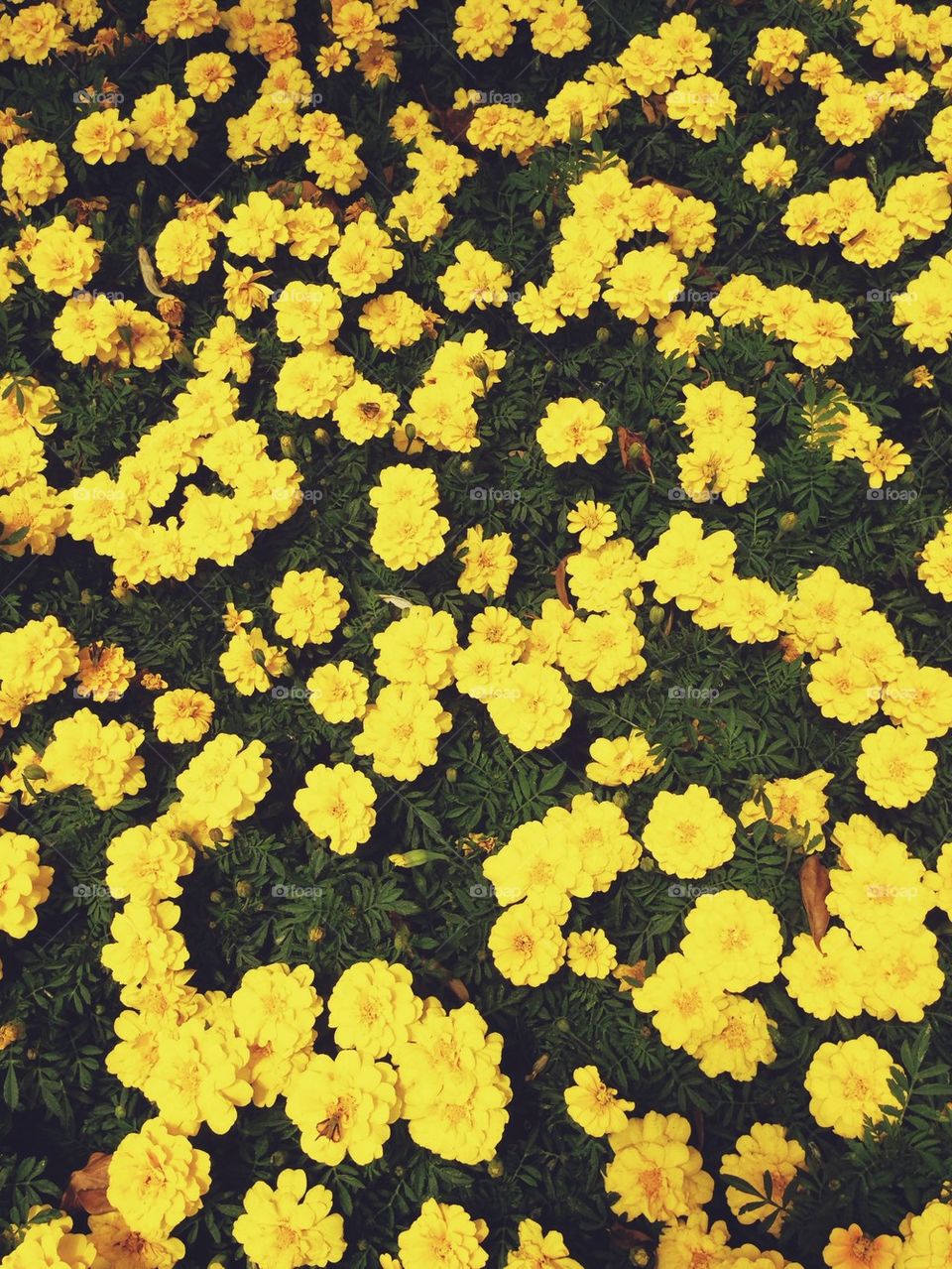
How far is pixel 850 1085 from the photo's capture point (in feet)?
6.88

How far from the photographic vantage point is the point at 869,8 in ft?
10.6

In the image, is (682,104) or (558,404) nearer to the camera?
(558,404)

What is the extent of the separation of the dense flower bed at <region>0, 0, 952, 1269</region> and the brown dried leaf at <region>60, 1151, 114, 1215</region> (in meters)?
0.01

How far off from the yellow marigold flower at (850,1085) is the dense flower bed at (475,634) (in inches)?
0.5

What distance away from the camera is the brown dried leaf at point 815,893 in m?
2.31

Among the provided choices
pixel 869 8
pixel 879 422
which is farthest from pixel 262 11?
pixel 879 422

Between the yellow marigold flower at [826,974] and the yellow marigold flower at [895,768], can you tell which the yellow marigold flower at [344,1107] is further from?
the yellow marigold flower at [895,768]

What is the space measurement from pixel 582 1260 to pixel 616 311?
2697mm

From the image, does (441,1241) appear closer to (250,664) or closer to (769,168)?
(250,664)

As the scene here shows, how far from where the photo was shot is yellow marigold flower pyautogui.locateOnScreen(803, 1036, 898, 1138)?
208 cm

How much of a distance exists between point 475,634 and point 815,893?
1136 millimetres

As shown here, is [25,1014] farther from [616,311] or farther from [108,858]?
[616,311]

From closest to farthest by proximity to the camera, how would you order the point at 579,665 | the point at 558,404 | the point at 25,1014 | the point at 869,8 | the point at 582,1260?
1. the point at 582,1260
2. the point at 25,1014
3. the point at 579,665
4. the point at 558,404
5. the point at 869,8

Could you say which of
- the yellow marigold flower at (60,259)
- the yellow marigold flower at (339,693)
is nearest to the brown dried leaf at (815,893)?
the yellow marigold flower at (339,693)
